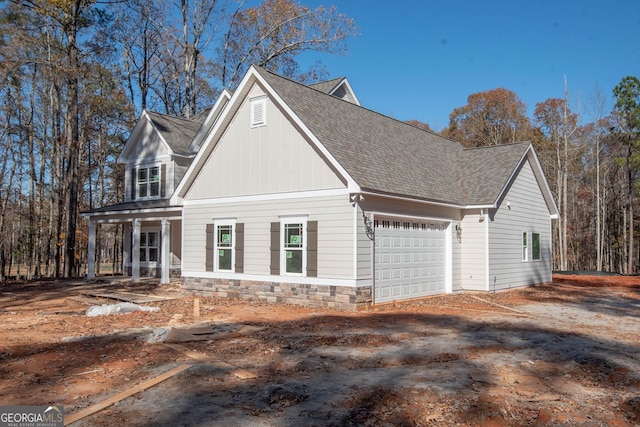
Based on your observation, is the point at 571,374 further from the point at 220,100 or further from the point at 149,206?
the point at 220,100

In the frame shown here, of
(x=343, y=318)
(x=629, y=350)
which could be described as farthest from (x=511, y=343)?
(x=343, y=318)

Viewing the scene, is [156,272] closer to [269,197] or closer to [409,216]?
[269,197]

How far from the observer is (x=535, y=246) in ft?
67.3

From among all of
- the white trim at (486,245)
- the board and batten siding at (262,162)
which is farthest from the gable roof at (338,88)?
the white trim at (486,245)

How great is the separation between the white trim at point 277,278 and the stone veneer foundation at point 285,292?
0.08 m

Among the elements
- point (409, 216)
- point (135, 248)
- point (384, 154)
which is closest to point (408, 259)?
point (409, 216)

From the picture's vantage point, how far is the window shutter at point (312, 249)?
1342 centimetres

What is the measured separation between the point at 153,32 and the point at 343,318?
28.6 meters

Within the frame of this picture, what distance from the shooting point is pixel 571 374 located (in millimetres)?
6703

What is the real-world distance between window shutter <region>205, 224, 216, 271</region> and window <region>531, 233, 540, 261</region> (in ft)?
41.5

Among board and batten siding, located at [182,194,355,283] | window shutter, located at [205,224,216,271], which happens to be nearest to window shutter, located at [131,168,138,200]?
board and batten siding, located at [182,194,355,283]

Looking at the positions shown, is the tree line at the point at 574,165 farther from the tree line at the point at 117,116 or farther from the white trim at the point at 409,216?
the white trim at the point at 409,216

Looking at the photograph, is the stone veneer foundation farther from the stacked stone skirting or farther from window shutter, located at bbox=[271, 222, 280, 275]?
the stacked stone skirting

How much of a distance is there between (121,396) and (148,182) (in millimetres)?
17290
